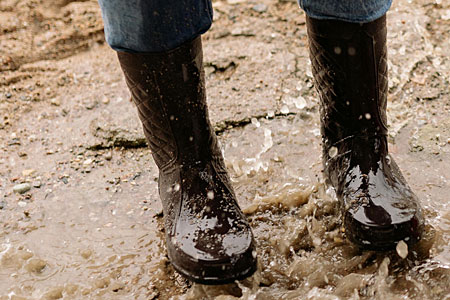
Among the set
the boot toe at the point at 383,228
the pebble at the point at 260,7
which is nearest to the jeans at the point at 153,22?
the boot toe at the point at 383,228

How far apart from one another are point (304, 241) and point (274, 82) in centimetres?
99

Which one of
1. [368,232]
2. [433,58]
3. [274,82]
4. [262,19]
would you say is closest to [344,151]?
[368,232]

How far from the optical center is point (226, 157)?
2.18 meters

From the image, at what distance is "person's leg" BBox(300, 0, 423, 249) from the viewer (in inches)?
58.3

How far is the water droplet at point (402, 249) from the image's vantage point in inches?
59.4

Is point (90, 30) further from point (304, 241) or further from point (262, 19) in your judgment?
point (304, 241)

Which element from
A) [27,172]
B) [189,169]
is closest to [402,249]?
[189,169]

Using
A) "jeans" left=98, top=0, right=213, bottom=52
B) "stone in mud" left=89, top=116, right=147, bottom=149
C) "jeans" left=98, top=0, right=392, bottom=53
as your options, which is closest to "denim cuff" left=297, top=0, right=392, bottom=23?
"jeans" left=98, top=0, right=392, bottom=53

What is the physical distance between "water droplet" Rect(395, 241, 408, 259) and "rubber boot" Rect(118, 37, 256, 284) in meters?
0.38

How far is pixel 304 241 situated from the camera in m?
1.70

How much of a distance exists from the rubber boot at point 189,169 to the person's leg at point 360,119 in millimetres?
316

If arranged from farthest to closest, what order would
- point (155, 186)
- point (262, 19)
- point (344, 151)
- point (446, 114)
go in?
point (262, 19) < point (446, 114) < point (155, 186) < point (344, 151)

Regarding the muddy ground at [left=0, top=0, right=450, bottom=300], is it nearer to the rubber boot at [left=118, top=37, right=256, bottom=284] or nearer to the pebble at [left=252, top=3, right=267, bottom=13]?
the pebble at [left=252, top=3, right=267, bottom=13]

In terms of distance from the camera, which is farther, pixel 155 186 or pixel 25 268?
pixel 155 186
